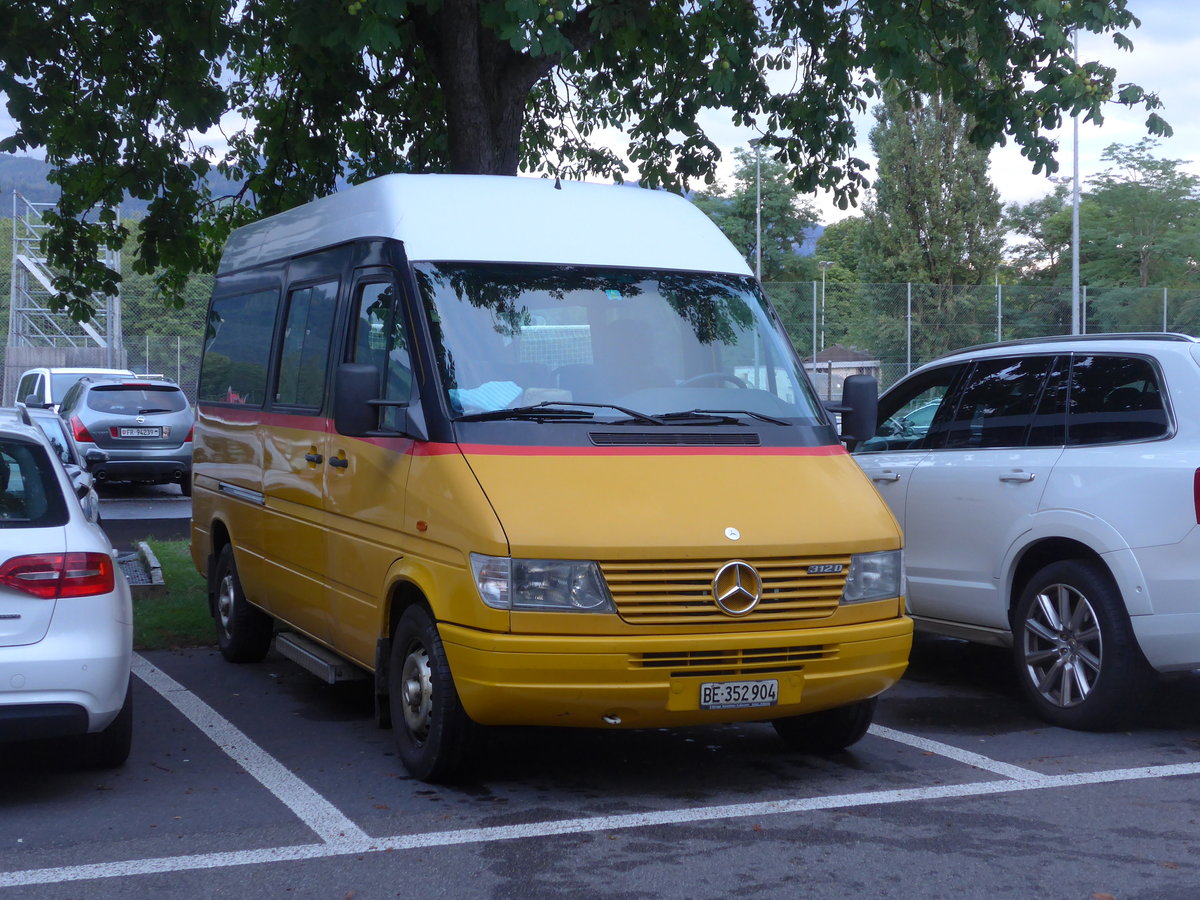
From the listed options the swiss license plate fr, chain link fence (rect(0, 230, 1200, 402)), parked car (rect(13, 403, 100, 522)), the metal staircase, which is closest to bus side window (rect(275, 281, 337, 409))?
parked car (rect(13, 403, 100, 522))

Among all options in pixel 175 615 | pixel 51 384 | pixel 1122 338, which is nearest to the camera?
pixel 1122 338

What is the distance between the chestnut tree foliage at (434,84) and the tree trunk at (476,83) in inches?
0.7

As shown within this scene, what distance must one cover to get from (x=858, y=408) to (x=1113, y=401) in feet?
4.13

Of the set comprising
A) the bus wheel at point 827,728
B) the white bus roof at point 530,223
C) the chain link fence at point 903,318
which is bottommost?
the bus wheel at point 827,728

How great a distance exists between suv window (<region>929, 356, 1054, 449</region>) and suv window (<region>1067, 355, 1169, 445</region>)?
290 millimetres

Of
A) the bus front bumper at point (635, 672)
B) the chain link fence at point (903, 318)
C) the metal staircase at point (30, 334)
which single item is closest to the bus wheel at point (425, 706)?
the bus front bumper at point (635, 672)

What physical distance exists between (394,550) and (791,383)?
1952 mm

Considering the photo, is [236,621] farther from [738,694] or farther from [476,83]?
[476,83]

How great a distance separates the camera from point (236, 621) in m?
9.16

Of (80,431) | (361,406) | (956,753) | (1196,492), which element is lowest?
(956,753)

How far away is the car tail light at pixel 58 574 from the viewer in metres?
5.70

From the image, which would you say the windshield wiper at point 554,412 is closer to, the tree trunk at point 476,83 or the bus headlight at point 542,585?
the bus headlight at point 542,585

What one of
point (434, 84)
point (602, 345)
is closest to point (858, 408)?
point (602, 345)

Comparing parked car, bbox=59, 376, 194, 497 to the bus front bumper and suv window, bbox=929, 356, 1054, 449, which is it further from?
the bus front bumper
